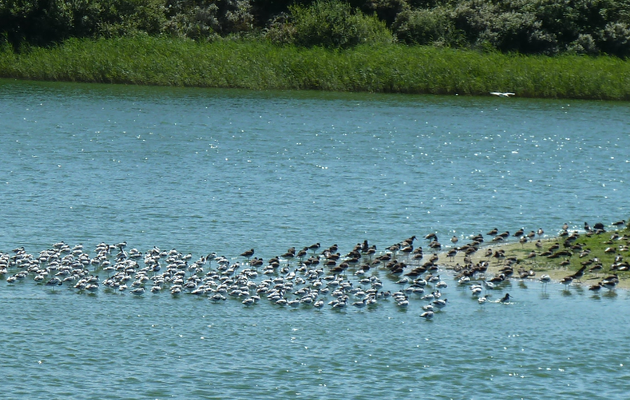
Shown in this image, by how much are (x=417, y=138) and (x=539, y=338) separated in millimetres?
27914

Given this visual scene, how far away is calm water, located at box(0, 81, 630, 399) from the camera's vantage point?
1702 centimetres

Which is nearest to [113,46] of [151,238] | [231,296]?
[151,238]

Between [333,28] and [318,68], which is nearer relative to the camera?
[318,68]

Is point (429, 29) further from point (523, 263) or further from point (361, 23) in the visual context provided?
point (523, 263)

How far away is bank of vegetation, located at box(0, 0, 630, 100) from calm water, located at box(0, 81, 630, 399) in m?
3.02

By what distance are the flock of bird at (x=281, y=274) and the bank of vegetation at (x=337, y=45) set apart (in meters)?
37.6

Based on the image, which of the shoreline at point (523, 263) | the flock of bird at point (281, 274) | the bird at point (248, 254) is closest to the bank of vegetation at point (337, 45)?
the shoreline at point (523, 263)

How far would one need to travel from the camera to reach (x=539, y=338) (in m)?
19.0

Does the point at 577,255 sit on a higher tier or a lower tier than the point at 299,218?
higher

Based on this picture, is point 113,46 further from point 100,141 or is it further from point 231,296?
point 231,296

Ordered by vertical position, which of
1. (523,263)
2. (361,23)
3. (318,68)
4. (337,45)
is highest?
(361,23)

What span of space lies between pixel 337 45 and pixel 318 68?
3.49 m

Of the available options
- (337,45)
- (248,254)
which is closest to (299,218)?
(248,254)

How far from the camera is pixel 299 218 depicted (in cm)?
→ 2848
